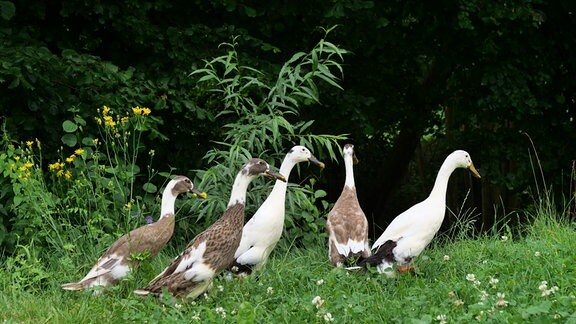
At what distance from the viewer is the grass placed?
5.27 metres

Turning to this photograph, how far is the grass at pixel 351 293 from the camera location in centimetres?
527

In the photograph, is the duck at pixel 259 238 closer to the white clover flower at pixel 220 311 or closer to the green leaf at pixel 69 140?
the white clover flower at pixel 220 311

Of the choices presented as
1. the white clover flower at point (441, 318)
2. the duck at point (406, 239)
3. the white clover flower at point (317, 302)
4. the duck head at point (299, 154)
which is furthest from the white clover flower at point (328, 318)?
the duck head at point (299, 154)

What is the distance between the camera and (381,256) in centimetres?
643

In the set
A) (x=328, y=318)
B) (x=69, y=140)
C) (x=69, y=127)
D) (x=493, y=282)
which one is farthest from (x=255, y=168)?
(x=69, y=140)

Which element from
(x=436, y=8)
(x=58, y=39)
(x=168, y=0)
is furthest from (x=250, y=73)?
(x=436, y=8)

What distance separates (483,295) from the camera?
5.29 metres

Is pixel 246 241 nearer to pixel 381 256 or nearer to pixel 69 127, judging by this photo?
pixel 381 256

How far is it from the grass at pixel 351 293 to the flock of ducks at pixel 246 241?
4.4 inches

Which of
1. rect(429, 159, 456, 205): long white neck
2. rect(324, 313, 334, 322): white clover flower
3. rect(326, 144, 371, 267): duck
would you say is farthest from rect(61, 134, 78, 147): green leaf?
rect(324, 313, 334, 322): white clover flower

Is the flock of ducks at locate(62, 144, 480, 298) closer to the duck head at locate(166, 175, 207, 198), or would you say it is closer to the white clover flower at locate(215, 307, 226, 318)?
the duck head at locate(166, 175, 207, 198)

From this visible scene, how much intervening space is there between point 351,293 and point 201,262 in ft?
3.09

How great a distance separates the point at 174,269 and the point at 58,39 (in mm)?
4277

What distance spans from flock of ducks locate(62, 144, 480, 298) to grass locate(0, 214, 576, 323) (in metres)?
0.11
